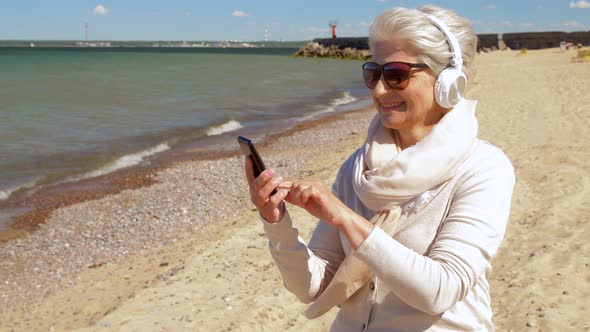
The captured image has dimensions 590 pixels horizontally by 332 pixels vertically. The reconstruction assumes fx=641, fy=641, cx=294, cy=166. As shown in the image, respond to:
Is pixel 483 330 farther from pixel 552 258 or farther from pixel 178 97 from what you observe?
pixel 178 97

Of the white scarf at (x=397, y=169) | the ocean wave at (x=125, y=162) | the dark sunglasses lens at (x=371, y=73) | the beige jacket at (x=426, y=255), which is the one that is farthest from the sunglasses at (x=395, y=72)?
the ocean wave at (x=125, y=162)

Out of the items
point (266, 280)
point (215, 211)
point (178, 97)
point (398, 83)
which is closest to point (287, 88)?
point (178, 97)

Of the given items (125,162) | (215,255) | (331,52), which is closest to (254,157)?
(215,255)

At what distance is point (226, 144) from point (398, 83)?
1337cm

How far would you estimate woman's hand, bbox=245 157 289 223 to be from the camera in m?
1.92

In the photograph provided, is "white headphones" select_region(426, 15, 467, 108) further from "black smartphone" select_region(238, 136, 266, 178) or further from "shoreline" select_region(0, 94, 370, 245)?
"shoreline" select_region(0, 94, 370, 245)

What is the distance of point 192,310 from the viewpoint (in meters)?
4.96

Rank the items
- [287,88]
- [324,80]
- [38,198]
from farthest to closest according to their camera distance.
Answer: [324,80]
[287,88]
[38,198]

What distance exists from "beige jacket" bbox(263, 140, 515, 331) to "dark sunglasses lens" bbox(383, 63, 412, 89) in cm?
31

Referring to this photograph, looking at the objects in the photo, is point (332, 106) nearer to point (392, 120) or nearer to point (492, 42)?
point (392, 120)

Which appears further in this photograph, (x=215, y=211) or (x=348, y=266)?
(x=215, y=211)

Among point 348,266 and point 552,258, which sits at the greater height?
point 348,266

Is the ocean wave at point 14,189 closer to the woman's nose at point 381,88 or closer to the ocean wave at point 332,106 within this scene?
the woman's nose at point 381,88

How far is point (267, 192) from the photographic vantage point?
6.33 feet
